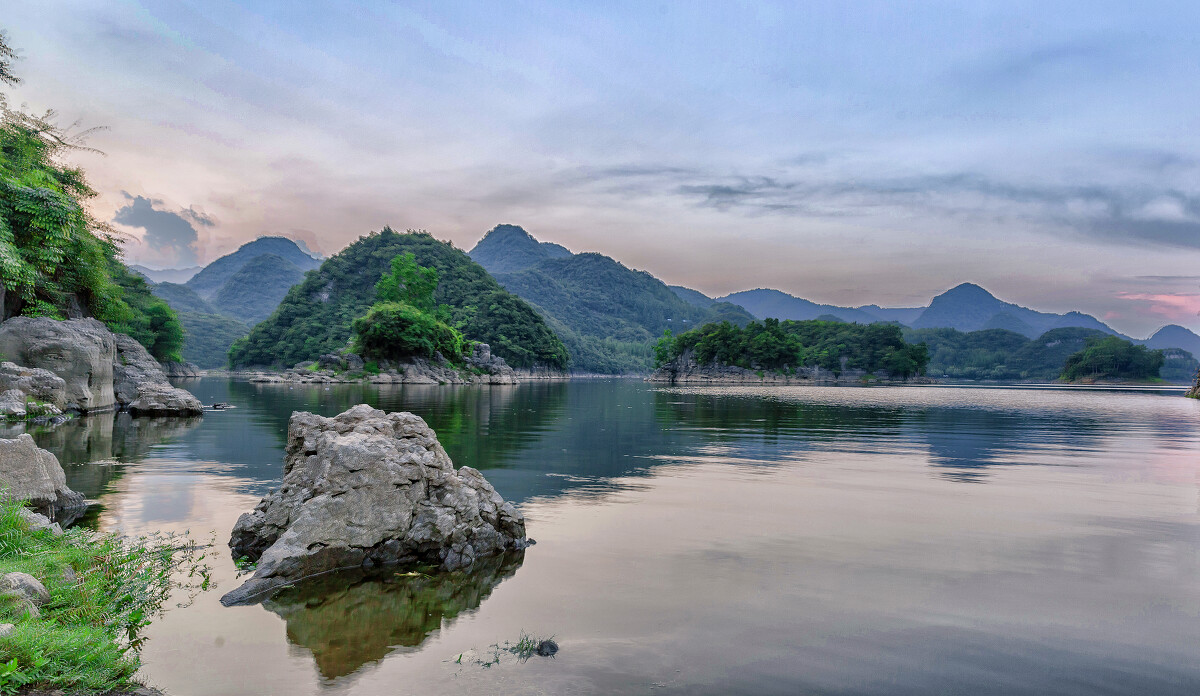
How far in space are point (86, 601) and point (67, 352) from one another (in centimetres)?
2838

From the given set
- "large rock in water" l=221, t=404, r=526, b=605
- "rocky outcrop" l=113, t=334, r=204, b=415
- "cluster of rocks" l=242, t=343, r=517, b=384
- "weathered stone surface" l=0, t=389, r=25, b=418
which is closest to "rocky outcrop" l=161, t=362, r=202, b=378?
"cluster of rocks" l=242, t=343, r=517, b=384

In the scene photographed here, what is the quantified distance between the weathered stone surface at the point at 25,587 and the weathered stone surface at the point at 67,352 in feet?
90.7

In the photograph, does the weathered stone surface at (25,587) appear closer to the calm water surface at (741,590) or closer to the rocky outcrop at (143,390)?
the calm water surface at (741,590)

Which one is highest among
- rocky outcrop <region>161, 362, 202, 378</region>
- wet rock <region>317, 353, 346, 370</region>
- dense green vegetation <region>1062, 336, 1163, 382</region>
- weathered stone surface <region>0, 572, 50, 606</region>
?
dense green vegetation <region>1062, 336, 1163, 382</region>

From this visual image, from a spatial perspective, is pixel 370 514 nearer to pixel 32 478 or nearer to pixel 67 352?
pixel 32 478

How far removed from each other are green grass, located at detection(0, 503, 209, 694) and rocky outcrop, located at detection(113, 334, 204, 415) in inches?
1017

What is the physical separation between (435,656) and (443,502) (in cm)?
Result: 382

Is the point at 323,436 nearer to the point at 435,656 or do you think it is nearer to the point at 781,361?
the point at 435,656

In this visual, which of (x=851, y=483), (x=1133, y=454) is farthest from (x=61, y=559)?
(x=1133, y=454)

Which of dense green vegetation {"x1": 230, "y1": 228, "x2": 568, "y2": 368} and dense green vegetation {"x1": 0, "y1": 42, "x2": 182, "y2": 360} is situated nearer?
dense green vegetation {"x1": 0, "y1": 42, "x2": 182, "y2": 360}

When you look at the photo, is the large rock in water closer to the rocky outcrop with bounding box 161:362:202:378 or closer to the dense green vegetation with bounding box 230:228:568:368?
the rocky outcrop with bounding box 161:362:202:378

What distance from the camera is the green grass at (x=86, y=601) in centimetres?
485

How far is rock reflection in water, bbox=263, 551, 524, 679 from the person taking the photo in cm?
673

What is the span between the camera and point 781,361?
193250 mm
